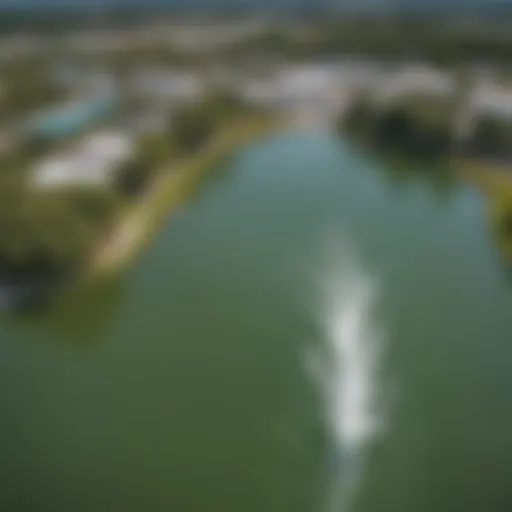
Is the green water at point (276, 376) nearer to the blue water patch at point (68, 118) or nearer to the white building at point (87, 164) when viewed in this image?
the white building at point (87, 164)

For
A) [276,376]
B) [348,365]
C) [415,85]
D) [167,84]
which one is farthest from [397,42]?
[276,376]

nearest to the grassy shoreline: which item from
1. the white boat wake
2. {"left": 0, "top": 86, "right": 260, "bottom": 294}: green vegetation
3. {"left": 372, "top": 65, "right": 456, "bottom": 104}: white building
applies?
{"left": 0, "top": 86, "right": 260, "bottom": 294}: green vegetation

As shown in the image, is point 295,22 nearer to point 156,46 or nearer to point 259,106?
point 156,46

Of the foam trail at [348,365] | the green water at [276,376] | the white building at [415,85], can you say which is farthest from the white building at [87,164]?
the white building at [415,85]

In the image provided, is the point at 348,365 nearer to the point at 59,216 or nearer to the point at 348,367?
the point at 348,367

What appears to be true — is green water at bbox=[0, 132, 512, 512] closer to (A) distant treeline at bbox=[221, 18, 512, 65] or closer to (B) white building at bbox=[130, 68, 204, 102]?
(B) white building at bbox=[130, 68, 204, 102]

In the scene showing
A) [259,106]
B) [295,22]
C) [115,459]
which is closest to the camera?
[115,459]

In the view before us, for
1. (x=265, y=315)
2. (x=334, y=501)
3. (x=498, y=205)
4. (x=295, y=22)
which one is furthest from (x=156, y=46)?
(x=334, y=501)
